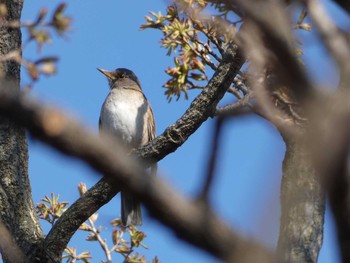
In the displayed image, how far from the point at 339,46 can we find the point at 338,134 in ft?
1.04

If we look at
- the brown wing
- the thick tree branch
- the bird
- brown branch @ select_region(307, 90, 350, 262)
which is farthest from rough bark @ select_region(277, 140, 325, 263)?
the brown wing

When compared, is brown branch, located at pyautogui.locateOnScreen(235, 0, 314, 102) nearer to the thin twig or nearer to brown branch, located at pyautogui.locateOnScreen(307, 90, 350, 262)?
brown branch, located at pyautogui.locateOnScreen(307, 90, 350, 262)

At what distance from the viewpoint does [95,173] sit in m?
1.30

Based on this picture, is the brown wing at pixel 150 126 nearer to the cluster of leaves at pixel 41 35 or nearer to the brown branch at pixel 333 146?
the cluster of leaves at pixel 41 35

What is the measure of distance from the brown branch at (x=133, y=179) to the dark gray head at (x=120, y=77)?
28.4 feet

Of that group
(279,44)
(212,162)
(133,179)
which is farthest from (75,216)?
(279,44)

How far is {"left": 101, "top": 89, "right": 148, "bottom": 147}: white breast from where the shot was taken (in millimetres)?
8773

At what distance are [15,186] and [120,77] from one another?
17.2ft

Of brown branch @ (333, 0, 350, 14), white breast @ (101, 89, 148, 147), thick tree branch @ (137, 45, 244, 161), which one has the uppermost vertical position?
white breast @ (101, 89, 148, 147)

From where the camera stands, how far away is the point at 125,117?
8875 millimetres

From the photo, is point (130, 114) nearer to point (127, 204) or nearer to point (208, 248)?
point (127, 204)

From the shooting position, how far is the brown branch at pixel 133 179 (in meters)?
1.27

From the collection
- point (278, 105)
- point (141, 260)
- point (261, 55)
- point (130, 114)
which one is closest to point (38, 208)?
point (141, 260)

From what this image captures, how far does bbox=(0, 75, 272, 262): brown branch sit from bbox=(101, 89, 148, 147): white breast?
23.9 ft
